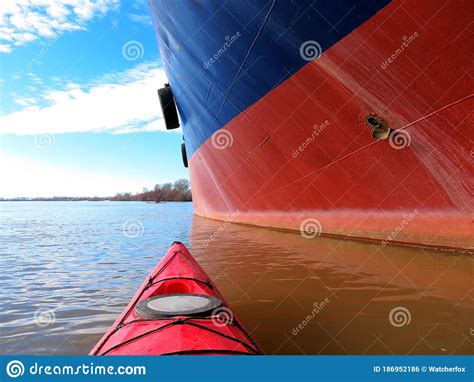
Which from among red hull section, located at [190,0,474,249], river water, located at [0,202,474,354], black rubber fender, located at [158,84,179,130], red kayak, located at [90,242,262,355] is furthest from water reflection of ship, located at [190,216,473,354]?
black rubber fender, located at [158,84,179,130]

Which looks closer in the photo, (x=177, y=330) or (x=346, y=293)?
(x=177, y=330)

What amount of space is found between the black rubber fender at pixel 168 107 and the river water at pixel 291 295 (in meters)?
8.35

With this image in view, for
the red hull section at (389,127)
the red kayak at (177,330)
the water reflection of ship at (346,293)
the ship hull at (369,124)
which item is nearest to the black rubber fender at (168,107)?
the ship hull at (369,124)

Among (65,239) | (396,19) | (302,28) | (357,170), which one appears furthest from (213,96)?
(65,239)

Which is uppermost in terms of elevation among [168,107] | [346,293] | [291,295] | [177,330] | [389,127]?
[168,107]

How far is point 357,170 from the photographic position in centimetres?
693

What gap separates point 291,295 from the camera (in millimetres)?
4883

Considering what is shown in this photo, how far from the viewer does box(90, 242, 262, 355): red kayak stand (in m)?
2.39

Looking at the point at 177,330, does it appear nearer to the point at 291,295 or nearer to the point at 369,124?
the point at 291,295

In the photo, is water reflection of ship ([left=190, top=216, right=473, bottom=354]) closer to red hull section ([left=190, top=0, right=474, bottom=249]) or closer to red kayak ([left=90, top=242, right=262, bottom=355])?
red hull section ([left=190, top=0, right=474, bottom=249])

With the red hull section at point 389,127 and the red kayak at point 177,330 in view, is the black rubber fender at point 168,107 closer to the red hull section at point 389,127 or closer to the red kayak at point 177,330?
the red hull section at point 389,127

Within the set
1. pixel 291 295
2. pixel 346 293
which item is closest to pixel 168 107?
pixel 291 295

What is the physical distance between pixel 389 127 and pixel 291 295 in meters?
3.49

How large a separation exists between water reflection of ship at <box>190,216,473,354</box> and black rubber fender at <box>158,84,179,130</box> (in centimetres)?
885
